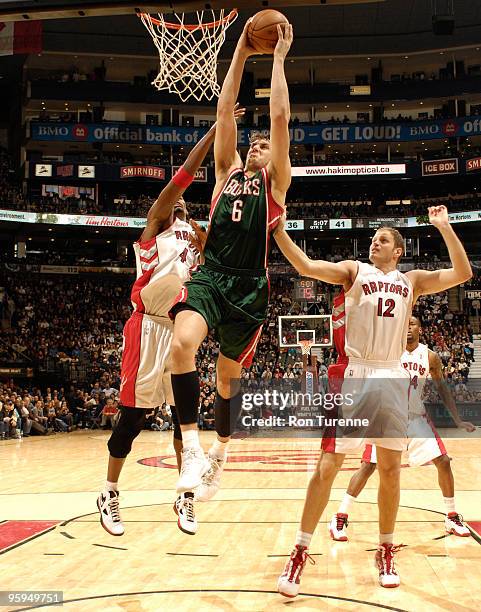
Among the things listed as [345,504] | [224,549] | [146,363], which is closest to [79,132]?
[345,504]

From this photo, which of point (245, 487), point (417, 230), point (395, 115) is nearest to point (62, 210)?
point (417, 230)

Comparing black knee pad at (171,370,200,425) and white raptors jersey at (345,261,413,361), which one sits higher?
white raptors jersey at (345,261,413,361)

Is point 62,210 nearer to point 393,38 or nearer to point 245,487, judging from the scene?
point 393,38

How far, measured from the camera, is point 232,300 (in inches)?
185

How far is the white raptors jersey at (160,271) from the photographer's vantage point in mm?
5617

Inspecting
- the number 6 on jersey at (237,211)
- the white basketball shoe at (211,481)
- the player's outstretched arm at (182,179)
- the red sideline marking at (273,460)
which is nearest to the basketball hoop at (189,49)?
the player's outstretched arm at (182,179)

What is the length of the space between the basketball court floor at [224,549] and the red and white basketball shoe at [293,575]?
0.26ft

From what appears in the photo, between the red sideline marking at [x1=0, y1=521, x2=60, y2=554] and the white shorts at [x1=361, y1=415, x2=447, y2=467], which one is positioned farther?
the white shorts at [x1=361, y1=415, x2=447, y2=467]

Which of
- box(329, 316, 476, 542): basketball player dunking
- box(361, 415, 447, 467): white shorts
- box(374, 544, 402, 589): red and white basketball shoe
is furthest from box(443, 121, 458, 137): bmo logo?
box(374, 544, 402, 589): red and white basketball shoe

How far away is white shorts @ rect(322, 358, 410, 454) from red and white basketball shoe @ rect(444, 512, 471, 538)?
1.90m

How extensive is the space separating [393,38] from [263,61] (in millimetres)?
7167

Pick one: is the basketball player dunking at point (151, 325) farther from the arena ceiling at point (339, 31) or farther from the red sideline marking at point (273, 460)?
the arena ceiling at point (339, 31)

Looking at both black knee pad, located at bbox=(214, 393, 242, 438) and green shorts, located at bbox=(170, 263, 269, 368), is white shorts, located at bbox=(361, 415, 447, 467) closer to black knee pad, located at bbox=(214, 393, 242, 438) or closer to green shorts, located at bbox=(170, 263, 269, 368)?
black knee pad, located at bbox=(214, 393, 242, 438)

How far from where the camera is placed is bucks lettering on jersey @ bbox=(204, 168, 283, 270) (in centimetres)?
475
